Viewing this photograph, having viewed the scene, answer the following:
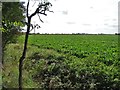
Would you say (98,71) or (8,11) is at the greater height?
(8,11)

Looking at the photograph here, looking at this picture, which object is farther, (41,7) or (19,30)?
(19,30)

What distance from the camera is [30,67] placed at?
22.6 metres

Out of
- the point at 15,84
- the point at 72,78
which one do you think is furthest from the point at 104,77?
the point at 15,84

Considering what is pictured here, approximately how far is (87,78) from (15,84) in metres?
4.05

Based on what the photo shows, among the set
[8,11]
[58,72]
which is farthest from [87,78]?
[8,11]

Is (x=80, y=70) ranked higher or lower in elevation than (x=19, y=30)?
lower

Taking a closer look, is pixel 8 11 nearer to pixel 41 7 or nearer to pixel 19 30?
pixel 19 30

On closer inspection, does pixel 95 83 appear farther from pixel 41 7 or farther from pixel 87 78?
pixel 41 7

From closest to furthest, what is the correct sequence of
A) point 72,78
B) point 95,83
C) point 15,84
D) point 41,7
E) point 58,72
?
point 41,7 → point 15,84 → point 95,83 → point 72,78 → point 58,72

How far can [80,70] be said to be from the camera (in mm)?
18672

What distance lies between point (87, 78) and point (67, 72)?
1.78 meters

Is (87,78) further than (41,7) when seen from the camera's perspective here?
Yes

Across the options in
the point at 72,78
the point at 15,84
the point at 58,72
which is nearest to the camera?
the point at 15,84

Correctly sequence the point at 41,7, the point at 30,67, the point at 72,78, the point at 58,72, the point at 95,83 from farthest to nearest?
the point at 30,67 → the point at 58,72 → the point at 72,78 → the point at 95,83 → the point at 41,7
